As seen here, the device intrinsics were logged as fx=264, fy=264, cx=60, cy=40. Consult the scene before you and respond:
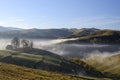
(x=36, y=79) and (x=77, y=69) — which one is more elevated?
(x=36, y=79)

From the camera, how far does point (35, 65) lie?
541 feet

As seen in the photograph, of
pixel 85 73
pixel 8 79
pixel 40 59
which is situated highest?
pixel 8 79

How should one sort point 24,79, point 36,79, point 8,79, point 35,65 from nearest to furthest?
point 8,79
point 24,79
point 36,79
point 35,65

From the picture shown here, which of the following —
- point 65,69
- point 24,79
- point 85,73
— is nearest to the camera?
point 24,79

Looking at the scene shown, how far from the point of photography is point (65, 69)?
176m

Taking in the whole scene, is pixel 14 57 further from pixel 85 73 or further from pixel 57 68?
pixel 85 73

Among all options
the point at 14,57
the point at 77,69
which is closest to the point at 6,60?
the point at 14,57

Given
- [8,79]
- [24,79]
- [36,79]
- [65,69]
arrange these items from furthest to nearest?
[65,69]
[36,79]
[24,79]
[8,79]

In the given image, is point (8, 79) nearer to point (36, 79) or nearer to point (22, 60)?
point (36, 79)

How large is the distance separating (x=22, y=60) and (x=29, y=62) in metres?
5.68

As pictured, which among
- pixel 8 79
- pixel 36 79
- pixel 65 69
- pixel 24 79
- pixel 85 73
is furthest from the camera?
pixel 85 73

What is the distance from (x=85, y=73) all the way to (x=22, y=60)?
4785cm

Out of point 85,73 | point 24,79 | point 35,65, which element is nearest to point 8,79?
point 24,79

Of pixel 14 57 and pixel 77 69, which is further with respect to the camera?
pixel 77 69
